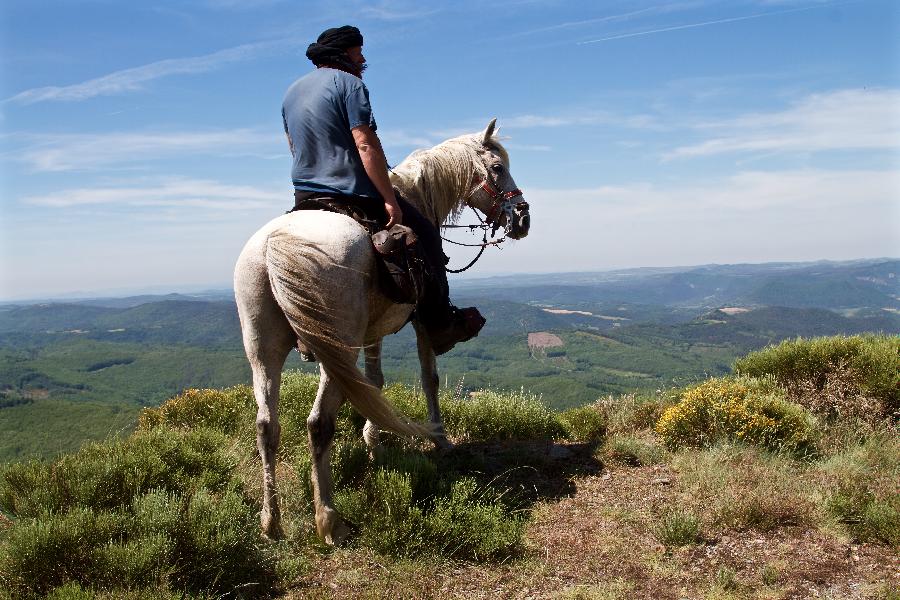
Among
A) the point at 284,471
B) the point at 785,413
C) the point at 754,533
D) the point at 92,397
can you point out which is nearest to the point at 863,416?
the point at 785,413

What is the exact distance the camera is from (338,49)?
459cm

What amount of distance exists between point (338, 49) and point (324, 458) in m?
3.10

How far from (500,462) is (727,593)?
260cm

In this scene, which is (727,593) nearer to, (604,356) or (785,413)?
(785,413)

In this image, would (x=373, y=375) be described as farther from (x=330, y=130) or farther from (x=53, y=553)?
(x=53, y=553)

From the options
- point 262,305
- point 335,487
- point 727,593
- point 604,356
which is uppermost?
point 262,305

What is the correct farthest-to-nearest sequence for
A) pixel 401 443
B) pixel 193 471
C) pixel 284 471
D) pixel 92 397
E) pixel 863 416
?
pixel 92 397
pixel 863 416
pixel 401 443
pixel 284 471
pixel 193 471

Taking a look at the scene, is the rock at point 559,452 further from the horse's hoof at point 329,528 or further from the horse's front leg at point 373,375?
the horse's hoof at point 329,528

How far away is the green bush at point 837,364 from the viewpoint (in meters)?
6.77

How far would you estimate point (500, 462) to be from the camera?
5.93m

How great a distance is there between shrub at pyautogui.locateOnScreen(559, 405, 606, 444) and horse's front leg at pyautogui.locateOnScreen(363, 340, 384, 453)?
8.22ft

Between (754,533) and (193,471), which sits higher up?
(193,471)

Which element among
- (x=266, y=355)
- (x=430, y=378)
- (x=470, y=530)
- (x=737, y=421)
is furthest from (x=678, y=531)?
(x=266, y=355)

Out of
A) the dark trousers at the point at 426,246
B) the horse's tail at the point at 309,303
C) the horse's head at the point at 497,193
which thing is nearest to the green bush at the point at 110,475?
the horse's tail at the point at 309,303
